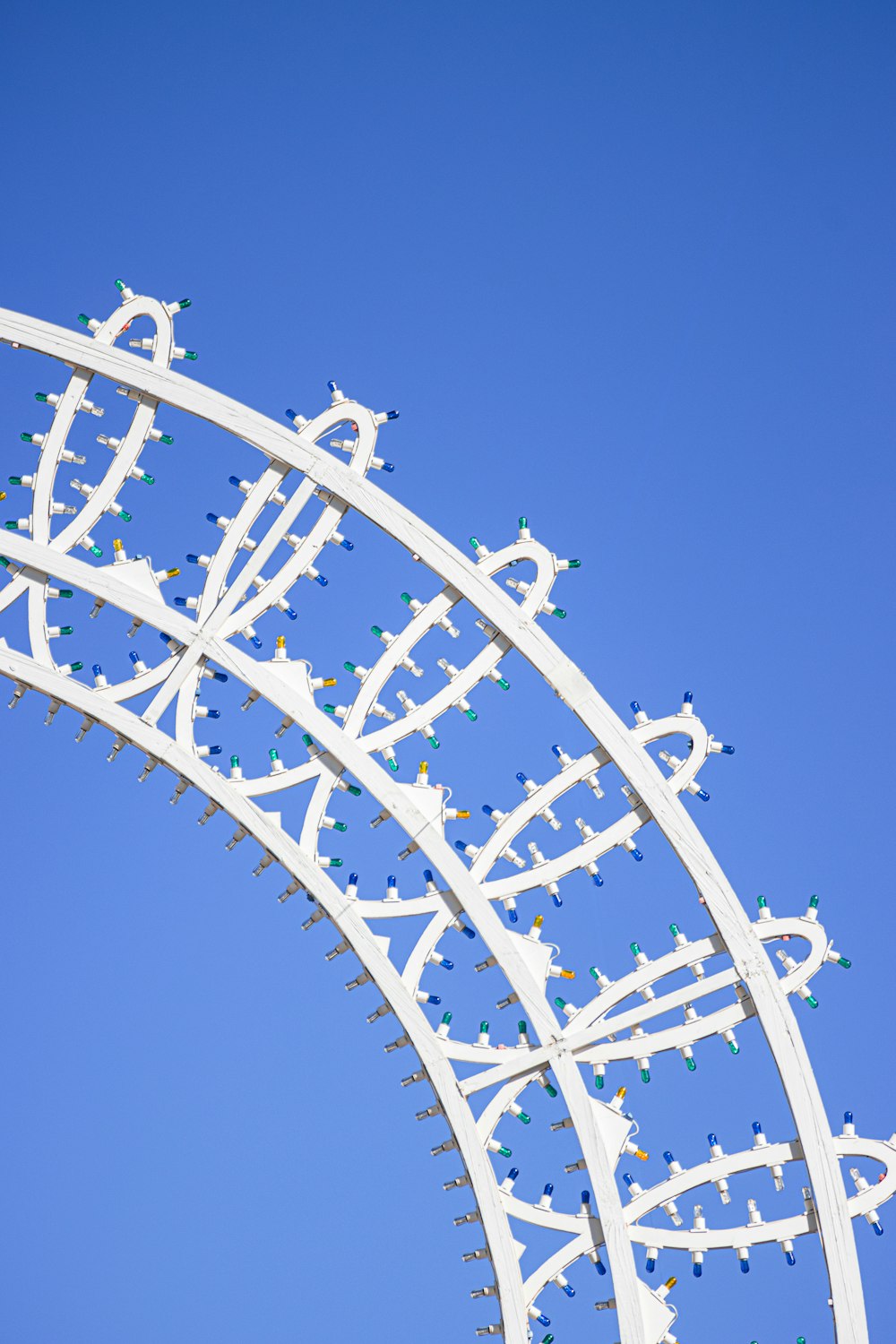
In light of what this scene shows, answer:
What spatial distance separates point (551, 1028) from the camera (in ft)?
18.5

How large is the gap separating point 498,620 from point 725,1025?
179cm

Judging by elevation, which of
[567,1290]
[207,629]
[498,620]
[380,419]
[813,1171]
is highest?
[380,419]

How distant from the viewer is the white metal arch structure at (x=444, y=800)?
A: 5.46m

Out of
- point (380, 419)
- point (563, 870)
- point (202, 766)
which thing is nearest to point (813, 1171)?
point (563, 870)

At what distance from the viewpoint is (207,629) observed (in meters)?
5.48

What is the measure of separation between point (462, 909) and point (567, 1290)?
4.91ft

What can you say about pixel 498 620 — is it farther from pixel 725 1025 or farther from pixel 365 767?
pixel 725 1025

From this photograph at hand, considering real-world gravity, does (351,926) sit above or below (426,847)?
below

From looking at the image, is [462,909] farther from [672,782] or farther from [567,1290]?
[567,1290]

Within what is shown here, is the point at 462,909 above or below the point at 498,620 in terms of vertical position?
below

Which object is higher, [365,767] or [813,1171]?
[365,767]

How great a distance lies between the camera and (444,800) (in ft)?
18.4

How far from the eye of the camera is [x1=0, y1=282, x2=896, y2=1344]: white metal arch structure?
17.9ft

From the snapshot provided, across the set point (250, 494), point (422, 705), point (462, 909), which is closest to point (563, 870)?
point (462, 909)
